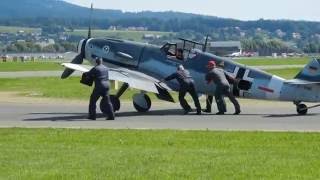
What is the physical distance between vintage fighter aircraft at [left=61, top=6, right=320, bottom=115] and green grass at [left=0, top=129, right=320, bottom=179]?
5.84 m

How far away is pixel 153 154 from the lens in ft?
43.3

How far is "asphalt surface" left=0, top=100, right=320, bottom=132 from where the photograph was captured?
63.0ft

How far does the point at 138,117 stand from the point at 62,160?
397 inches

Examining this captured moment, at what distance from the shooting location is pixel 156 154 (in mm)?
13203

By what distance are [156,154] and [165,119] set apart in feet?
27.8

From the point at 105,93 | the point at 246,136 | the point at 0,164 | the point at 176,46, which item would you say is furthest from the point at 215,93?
the point at 0,164

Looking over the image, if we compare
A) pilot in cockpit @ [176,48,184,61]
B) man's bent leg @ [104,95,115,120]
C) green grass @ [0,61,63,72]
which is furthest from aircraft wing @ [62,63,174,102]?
green grass @ [0,61,63,72]

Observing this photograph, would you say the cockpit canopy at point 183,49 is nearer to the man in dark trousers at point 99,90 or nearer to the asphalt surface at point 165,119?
the asphalt surface at point 165,119

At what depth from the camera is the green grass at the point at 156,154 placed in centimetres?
1124

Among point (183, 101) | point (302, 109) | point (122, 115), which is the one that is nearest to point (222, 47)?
point (183, 101)

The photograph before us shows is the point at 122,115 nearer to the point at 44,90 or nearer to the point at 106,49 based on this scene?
the point at 106,49

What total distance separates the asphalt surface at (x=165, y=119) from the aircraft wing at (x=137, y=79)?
28.7 inches

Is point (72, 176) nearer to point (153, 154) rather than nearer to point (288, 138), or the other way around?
point (153, 154)

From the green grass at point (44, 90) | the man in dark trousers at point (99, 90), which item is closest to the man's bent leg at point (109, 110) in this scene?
the man in dark trousers at point (99, 90)
